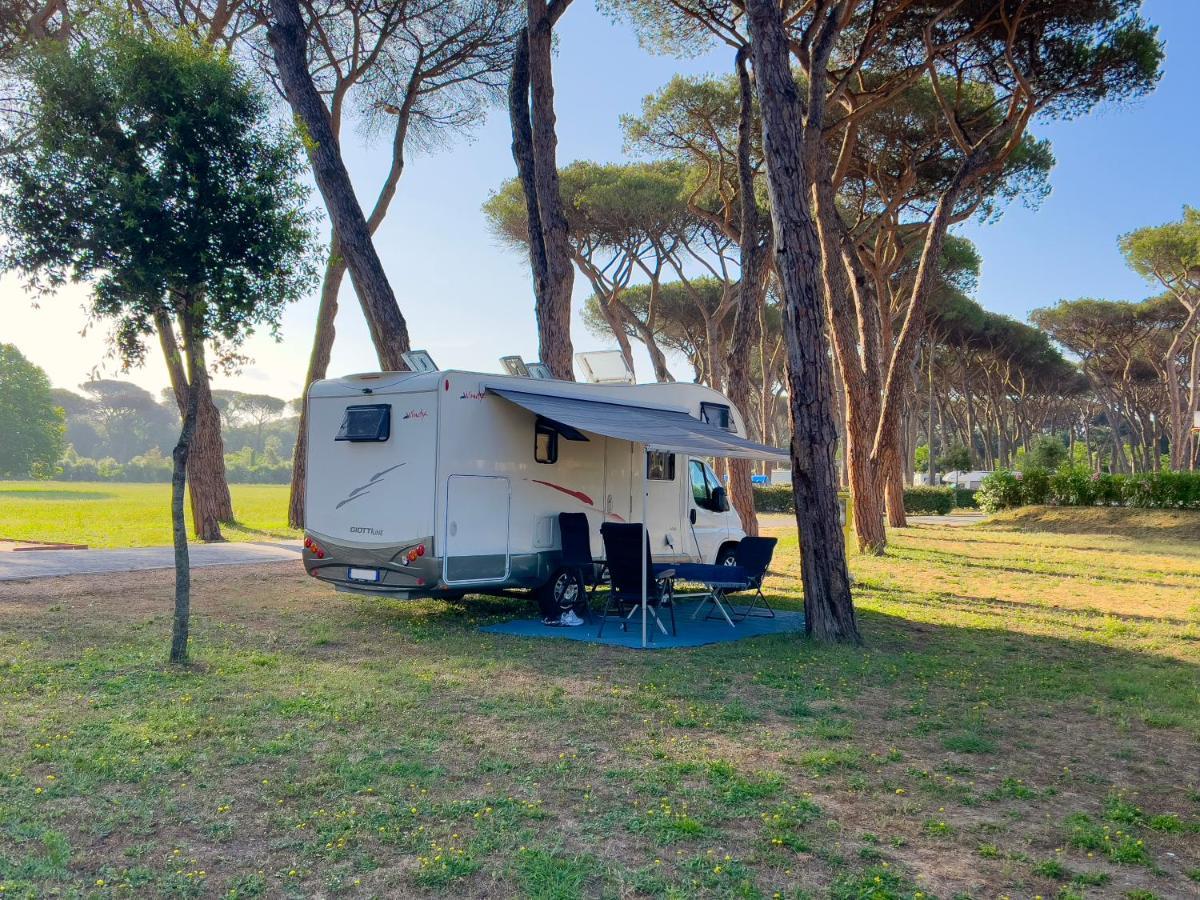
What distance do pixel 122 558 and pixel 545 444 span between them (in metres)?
6.78

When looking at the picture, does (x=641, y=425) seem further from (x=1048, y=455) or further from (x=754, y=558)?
(x=1048, y=455)

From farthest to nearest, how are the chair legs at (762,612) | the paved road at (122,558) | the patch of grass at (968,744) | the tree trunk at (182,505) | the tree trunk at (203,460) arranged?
the tree trunk at (203,460) < the paved road at (122,558) < the chair legs at (762,612) < the tree trunk at (182,505) < the patch of grass at (968,744)

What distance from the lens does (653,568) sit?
7.70 m

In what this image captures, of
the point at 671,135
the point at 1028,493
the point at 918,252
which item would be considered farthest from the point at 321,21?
the point at 1028,493

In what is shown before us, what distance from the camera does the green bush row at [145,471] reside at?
73625 millimetres

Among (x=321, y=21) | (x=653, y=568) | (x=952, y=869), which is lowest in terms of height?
(x=952, y=869)

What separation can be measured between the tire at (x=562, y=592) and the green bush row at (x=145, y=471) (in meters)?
70.0

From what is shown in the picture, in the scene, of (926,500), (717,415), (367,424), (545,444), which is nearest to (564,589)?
(545,444)

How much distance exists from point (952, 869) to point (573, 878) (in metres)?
1.23

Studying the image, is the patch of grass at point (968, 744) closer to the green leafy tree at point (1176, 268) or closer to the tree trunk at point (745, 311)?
the tree trunk at point (745, 311)

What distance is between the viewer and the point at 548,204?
1202 cm

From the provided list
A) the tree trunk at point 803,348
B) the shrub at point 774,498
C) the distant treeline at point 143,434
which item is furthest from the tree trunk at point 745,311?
the distant treeline at point 143,434

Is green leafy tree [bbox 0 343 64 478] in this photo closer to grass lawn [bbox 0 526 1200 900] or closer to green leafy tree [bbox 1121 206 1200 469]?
green leafy tree [bbox 1121 206 1200 469]

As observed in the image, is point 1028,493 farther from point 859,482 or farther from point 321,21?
point 321,21
